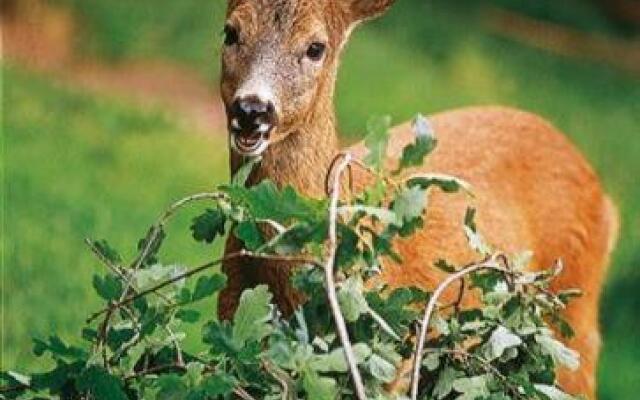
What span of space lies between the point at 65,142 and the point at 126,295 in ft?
24.1

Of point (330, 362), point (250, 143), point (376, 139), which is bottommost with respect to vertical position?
point (330, 362)

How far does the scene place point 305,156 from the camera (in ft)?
17.1

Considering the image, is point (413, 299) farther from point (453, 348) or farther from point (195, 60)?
point (195, 60)

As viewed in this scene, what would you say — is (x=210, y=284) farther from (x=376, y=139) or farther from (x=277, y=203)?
(x=376, y=139)

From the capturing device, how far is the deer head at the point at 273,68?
4895mm

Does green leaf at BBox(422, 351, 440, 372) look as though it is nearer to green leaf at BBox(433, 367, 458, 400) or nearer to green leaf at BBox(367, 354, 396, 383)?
green leaf at BBox(433, 367, 458, 400)

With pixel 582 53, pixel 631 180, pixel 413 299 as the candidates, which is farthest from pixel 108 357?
pixel 582 53

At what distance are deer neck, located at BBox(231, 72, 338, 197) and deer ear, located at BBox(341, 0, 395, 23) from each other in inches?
10.1

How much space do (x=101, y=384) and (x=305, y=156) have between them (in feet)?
3.97

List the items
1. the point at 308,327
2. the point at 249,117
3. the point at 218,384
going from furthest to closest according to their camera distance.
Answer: the point at 249,117
the point at 308,327
the point at 218,384

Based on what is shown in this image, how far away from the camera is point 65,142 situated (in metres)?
11.6

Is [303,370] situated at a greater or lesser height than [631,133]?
greater

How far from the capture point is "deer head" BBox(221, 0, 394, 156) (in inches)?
193

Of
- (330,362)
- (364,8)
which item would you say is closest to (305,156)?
(364,8)
